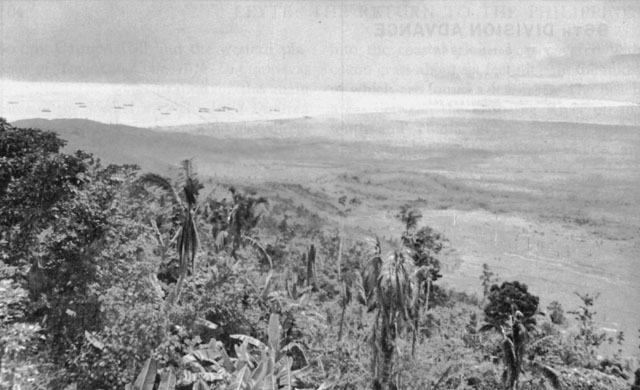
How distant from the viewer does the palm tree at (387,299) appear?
16.1m

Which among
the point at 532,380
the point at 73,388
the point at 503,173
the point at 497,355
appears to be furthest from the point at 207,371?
the point at 503,173

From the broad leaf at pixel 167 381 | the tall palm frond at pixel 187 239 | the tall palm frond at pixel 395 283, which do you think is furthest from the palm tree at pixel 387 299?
the broad leaf at pixel 167 381

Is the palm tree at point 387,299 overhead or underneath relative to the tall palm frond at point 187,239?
underneath

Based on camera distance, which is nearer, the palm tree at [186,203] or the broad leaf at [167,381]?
the broad leaf at [167,381]

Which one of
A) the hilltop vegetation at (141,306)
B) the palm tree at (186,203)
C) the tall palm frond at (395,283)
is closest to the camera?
the hilltop vegetation at (141,306)

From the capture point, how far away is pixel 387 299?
16281mm

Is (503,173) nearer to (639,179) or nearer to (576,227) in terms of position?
(639,179)

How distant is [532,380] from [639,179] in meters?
70.8

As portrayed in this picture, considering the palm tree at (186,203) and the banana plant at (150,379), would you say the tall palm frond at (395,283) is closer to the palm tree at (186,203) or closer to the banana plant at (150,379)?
the palm tree at (186,203)

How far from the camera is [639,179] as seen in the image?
81.3 meters

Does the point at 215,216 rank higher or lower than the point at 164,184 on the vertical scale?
lower

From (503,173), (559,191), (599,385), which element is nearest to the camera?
(599,385)

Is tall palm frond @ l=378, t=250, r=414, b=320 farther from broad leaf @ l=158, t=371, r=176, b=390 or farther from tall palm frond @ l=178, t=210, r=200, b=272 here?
broad leaf @ l=158, t=371, r=176, b=390

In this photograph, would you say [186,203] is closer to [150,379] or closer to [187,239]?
[187,239]
